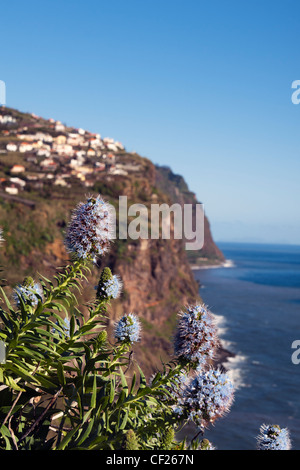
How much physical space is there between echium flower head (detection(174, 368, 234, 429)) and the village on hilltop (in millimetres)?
98314

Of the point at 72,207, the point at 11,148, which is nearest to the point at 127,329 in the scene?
the point at 72,207

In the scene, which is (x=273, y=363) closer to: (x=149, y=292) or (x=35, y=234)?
(x=149, y=292)

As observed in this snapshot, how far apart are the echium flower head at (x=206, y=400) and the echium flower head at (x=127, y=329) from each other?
2.32ft

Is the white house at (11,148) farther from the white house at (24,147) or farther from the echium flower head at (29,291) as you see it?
the echium flower head at (29,291)

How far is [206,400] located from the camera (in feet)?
12.4

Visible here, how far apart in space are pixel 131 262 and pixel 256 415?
42.5 meters

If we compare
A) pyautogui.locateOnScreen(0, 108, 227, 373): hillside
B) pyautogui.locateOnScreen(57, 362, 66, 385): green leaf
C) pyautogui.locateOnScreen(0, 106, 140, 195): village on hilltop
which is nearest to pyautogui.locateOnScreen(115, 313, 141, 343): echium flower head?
pyautogui.locateOnScreen(57, 362, 66, 385): green leaf

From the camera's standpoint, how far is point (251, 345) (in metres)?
Answer: 117

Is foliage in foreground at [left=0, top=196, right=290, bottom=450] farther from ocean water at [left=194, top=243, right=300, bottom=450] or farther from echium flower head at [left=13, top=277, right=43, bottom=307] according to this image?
ocean water at [left=194, top=243, right=300, bottom=450]

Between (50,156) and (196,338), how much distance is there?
12204 centimetres

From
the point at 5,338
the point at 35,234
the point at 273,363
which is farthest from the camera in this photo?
the point at 273,363

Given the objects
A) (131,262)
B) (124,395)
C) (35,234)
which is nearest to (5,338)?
(124,395)

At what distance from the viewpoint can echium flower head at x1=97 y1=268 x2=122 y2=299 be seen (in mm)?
4473

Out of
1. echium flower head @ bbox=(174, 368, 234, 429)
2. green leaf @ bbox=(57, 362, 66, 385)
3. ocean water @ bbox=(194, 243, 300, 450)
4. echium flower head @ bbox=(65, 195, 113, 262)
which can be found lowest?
ocean water @ bbox=(194, 243, 300, 450)
